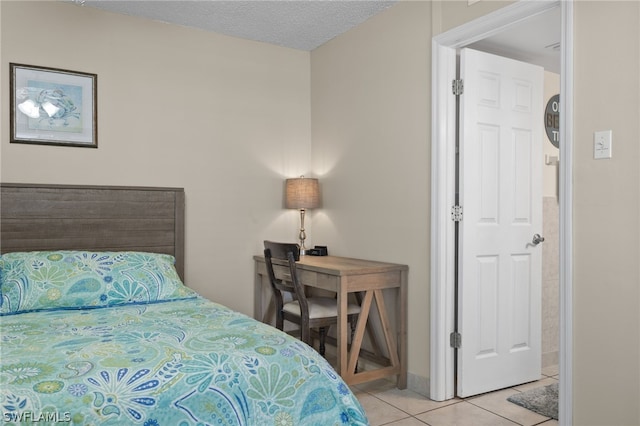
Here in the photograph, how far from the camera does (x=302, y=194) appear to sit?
4.00 metres

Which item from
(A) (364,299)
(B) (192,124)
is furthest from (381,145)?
(B) (192,124)

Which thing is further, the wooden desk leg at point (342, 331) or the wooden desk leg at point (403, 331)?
the wooden desk leg at point (403, 331)

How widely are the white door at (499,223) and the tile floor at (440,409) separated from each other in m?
0.10

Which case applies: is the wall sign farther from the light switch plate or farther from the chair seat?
the chair seat

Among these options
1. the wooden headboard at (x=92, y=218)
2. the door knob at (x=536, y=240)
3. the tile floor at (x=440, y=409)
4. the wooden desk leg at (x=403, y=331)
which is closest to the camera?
the tile floor at (x=440, y=409)

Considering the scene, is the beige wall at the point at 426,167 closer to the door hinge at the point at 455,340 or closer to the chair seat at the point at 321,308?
the door hinge at the point at 455,340

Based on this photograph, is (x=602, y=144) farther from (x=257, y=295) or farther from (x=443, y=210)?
(x=257, y=295)

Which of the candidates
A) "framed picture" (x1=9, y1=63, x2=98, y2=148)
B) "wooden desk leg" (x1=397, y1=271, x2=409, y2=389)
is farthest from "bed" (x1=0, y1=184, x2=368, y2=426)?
"wooden desk leg" (x1=397, y1=271, x2=409, y2=389)

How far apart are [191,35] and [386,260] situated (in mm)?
2180

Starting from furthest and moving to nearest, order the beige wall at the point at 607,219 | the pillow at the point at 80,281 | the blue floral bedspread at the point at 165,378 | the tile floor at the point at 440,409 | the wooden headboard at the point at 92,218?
the wooden headboard at the point at 92,218 < the tile floor at the point at 440,409 < the pillow at the point at 80,281 < the beige wall at the point at 607,219 < the blue floral bedspread at the point at 165,378

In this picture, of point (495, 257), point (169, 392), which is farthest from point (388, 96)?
point (169, 392)

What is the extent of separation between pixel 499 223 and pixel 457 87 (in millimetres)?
889

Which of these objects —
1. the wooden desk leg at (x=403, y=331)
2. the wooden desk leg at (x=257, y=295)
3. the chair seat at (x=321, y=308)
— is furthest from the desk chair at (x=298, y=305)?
the wooden desk leg at (x=257, y=295)

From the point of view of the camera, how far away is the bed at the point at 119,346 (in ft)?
5.00
